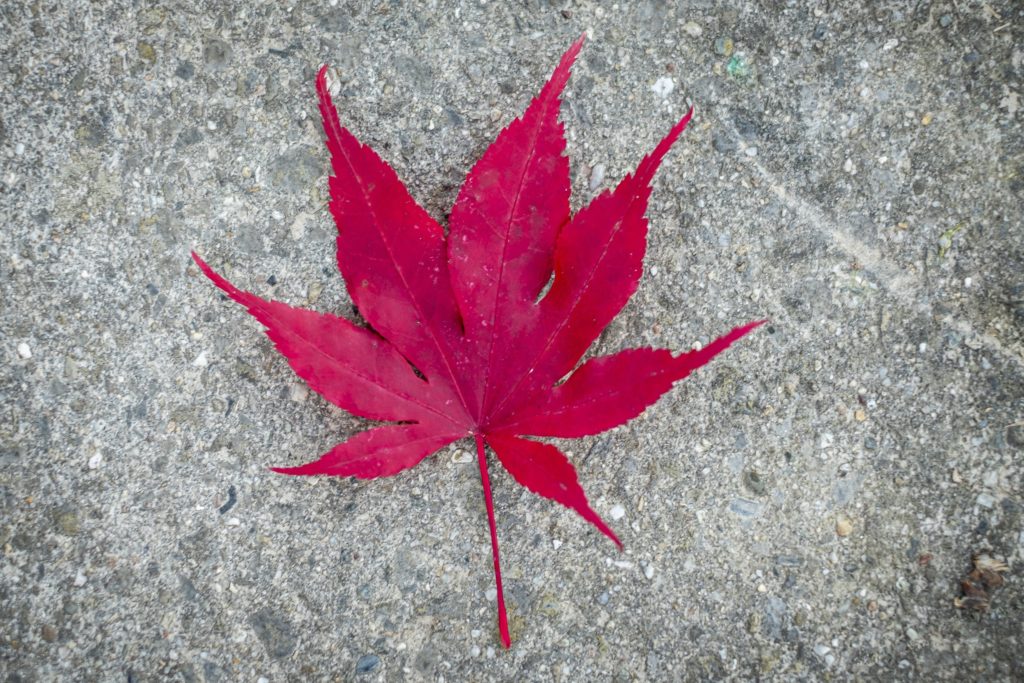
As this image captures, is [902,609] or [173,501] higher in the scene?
[902,609]

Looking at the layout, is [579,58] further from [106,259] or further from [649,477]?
[106,259]

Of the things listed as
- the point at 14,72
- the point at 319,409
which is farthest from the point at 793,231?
the point at 14,72

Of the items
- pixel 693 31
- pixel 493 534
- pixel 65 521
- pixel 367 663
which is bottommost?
pixel 65 521

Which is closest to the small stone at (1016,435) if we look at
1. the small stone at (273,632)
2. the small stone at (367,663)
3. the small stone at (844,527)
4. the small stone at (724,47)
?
the small stone at (844,527)

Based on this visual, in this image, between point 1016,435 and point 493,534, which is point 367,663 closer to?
point 493,534

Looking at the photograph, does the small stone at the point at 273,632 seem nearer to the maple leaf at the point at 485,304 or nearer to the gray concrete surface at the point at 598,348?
the gray concrete surface at the point at 598,348

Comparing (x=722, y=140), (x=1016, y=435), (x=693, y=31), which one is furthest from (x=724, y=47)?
(x=1016, y=435)

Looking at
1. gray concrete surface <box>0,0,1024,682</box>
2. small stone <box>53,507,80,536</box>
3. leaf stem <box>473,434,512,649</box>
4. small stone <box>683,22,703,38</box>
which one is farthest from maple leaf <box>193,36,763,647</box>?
small stone <box>53,507,80,536</box>

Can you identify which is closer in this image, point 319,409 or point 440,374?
point 440,374
